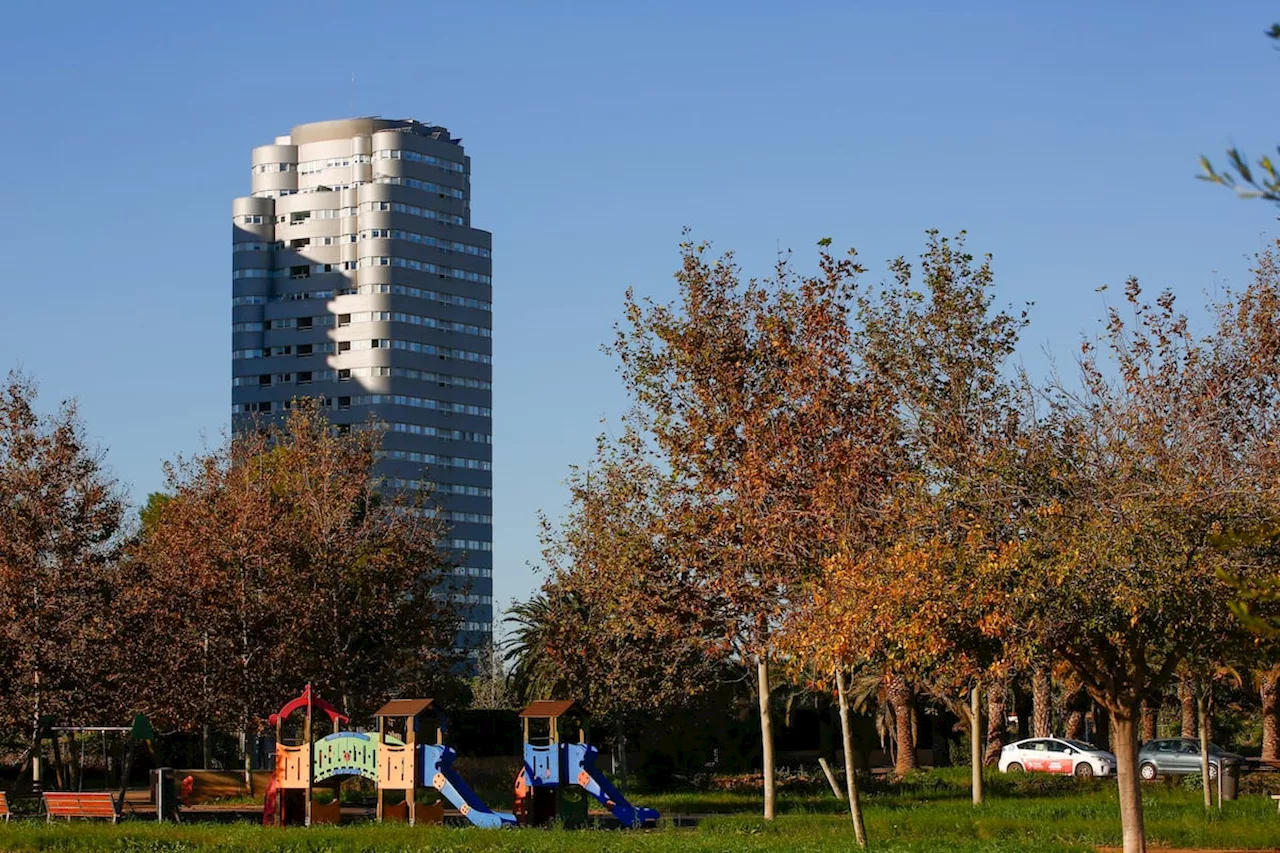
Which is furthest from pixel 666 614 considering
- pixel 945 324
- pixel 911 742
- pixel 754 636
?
pixel 911 742

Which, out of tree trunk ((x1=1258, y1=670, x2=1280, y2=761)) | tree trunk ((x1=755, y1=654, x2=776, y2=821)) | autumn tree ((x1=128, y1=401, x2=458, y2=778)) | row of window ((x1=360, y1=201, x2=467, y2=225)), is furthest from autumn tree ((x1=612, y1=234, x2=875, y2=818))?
row of window ((x1=360, y1=201, x2=467, y2=225))

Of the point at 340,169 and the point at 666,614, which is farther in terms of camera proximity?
the point at 340,169

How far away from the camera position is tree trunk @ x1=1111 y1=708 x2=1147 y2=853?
2191cm

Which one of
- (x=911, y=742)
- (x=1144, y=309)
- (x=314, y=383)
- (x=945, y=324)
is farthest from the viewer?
(x=314, y=383)

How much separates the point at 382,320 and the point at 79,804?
162m

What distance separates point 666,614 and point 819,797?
9130 mm

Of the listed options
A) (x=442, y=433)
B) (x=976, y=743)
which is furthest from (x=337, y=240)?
(x=976, y=743)

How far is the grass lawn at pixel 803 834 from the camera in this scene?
23078 millimetres

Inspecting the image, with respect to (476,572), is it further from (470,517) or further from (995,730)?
(995,730)

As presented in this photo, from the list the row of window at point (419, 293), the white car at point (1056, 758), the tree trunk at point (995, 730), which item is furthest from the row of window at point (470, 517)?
the white car at point (1056, 758)

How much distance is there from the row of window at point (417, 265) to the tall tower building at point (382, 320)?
16 cm

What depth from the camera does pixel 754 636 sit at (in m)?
30.4

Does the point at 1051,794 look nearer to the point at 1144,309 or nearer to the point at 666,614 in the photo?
the point at 666,614

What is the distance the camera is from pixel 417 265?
636ft
